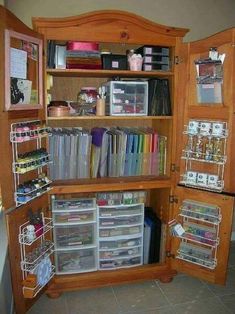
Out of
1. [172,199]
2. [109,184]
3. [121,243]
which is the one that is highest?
[109,184]

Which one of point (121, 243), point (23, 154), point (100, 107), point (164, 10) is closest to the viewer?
point (23, 154)

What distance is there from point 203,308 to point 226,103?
1.44m

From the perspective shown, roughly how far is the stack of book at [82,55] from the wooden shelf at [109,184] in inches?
32.0

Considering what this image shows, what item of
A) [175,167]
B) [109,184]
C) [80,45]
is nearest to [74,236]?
[109,184]

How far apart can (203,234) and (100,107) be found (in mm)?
1214

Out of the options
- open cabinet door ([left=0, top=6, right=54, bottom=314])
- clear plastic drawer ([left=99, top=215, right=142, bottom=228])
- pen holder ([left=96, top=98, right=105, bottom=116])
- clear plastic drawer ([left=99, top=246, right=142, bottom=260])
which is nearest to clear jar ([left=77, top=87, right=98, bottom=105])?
pen holder ([left=96, top=98, right=105, bottom=116])

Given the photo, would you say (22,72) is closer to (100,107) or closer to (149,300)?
(100,107)

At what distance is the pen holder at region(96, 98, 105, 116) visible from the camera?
2.11 metres

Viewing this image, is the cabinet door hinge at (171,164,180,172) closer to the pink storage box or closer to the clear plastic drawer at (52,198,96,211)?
the clear plastic drawer at (52,198,96,211)

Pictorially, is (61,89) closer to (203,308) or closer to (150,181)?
(150,181)

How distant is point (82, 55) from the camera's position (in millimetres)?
2006

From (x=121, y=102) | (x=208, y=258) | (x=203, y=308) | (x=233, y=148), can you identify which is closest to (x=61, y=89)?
(x=121, y=102)

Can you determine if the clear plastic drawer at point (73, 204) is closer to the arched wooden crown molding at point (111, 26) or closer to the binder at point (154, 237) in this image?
the binder at point (154, 237)

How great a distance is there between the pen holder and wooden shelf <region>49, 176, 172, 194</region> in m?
0.50
